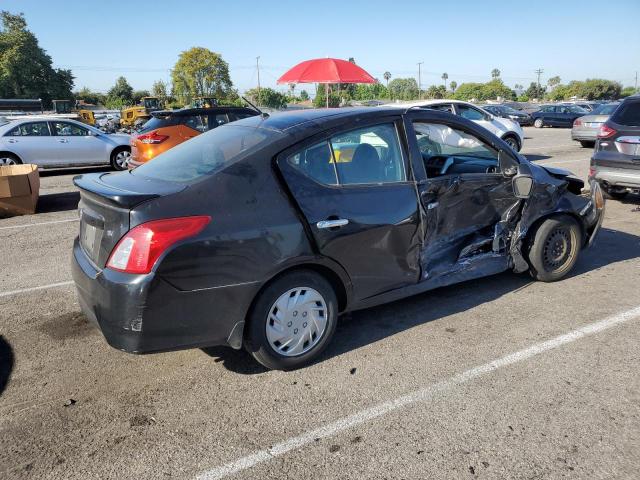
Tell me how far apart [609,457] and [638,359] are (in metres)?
1.20

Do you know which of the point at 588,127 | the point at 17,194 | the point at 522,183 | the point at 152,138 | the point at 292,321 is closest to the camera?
the point at 292,321

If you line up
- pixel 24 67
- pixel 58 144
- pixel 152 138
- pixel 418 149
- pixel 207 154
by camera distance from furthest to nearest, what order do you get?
pixel 24 67 < pixel 58 144 < pixel 152 138 < pixel 418 149 < pixel 207 154

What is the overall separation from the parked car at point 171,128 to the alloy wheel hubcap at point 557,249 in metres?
8.25

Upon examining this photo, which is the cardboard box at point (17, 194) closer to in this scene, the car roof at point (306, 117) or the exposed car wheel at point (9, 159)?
the exposed car wheel at point (9, 159)

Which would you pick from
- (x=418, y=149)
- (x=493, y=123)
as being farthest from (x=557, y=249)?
(x=493, y=123)

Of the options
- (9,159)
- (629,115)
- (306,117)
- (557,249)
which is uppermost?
(306,117)

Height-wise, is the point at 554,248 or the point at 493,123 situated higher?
the point at 493,123

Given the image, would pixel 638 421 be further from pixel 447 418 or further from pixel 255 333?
pixel 255 333

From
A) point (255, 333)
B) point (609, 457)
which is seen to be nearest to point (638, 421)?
point (609, 457)

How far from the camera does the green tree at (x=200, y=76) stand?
2584 inches

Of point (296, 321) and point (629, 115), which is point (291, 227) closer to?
point (296, 321)

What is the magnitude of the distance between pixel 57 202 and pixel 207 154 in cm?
741

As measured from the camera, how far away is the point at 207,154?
3.57 meters

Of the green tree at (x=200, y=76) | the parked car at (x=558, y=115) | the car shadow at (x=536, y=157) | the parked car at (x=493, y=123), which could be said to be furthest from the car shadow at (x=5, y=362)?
the green tree at (x=200, y=76)
